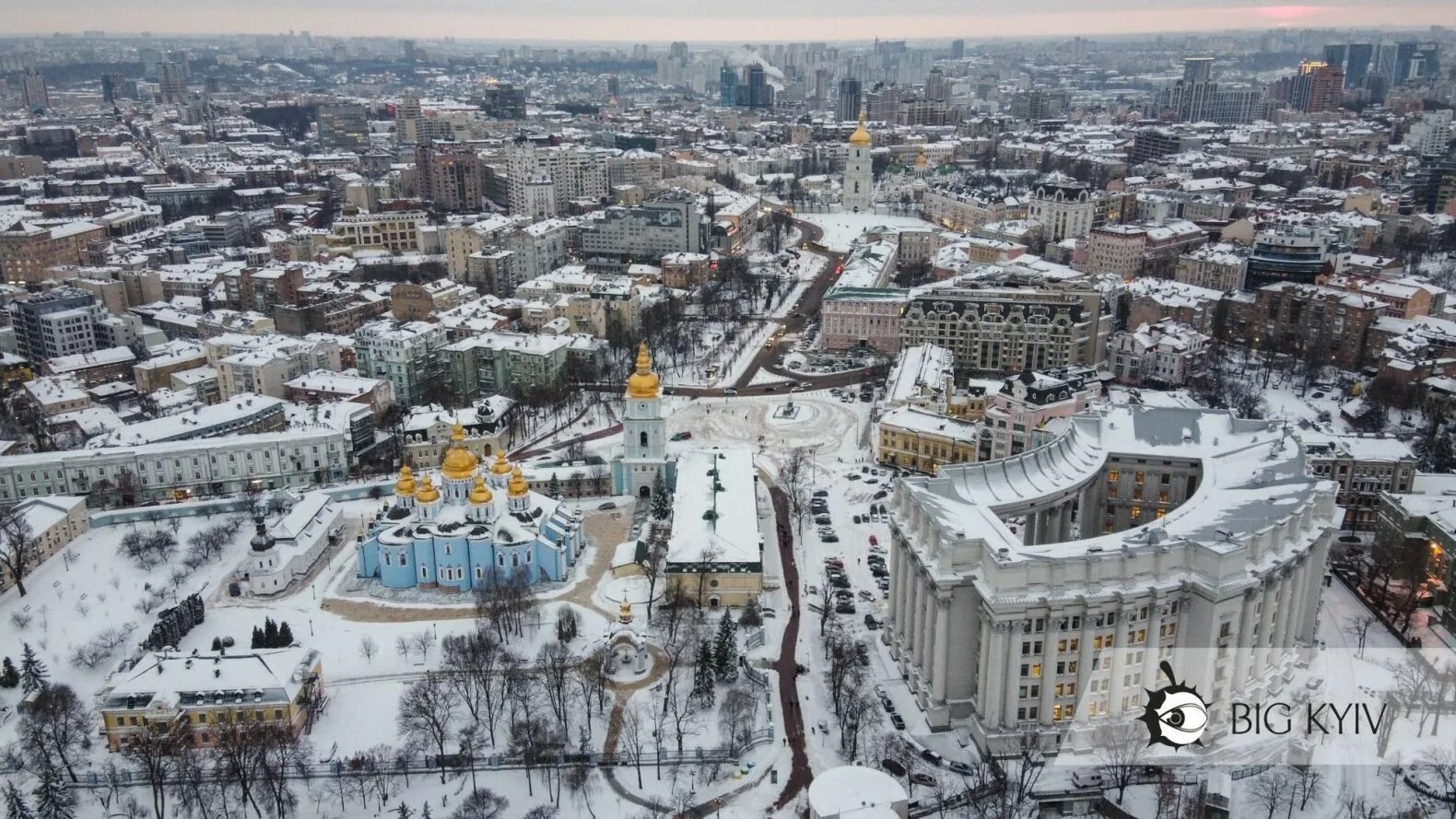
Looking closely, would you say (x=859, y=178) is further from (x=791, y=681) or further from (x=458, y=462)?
(x=791, y=681)

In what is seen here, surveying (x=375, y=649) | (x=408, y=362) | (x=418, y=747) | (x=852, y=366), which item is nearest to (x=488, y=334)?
(x=408, y=362)

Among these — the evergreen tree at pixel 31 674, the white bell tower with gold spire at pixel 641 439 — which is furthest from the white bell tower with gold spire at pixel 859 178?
the evergreen tree at pixel 31 674

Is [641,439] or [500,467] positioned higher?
[500,467]

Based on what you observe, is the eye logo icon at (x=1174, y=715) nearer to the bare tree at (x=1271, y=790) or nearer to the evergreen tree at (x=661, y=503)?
the bare tree at (x=1271, y=790)

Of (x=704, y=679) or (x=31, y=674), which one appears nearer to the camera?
(x=31, y=674)

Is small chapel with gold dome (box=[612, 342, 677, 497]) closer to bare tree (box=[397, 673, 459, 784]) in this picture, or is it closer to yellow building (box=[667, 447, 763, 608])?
yellow building (box=[667, 447, 763, 608])

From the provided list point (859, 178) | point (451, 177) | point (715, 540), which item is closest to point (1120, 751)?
point (715, 540)

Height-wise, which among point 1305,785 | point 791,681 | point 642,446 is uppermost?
point 642,446
